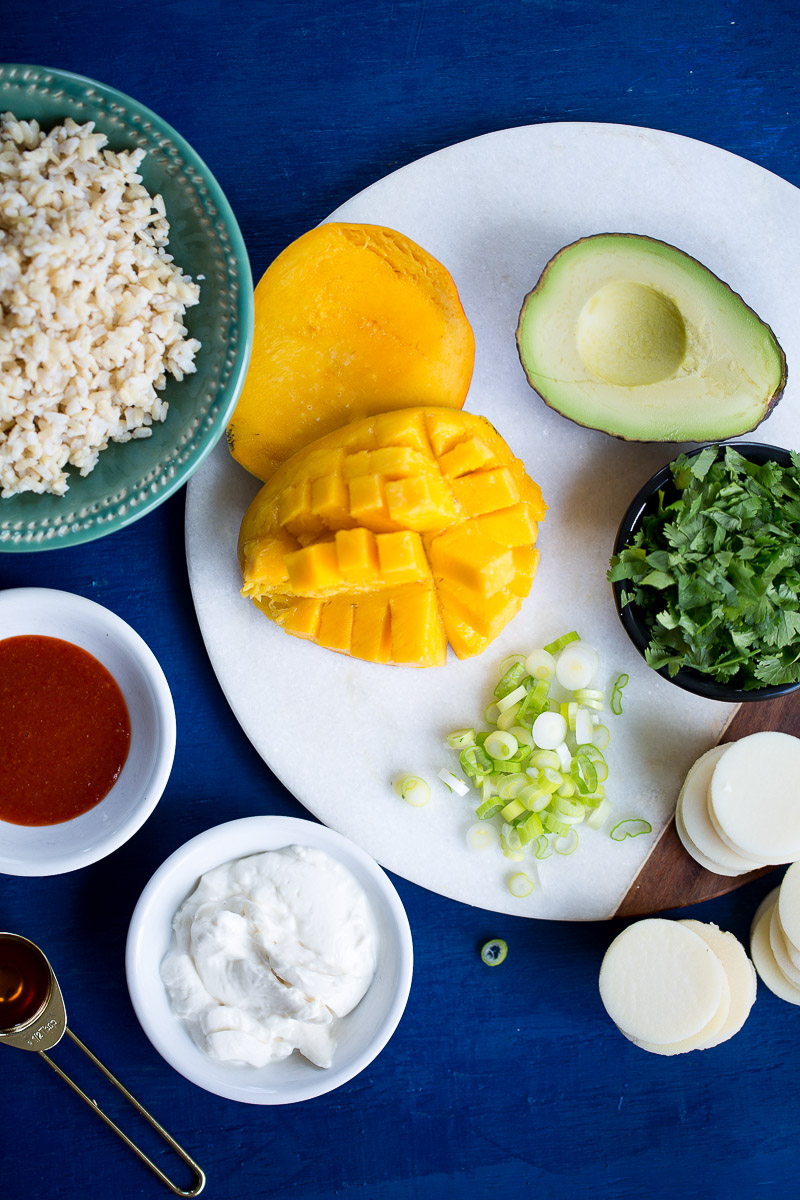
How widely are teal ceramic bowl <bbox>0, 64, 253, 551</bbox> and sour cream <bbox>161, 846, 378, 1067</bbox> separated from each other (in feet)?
2.50

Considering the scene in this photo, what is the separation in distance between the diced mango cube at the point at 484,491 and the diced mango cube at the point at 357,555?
189 mm

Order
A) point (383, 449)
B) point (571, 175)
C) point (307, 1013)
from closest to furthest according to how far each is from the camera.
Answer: point (383, 449)
point (307, 1013)
point (571, 175)

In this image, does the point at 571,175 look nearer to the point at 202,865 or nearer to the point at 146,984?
the point at 202,865

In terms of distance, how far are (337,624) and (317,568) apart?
16 centimetres

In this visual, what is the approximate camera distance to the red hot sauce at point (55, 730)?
1.77 meters

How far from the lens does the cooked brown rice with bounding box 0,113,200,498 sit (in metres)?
1.41

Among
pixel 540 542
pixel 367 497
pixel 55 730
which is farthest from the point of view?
pixel 540 542

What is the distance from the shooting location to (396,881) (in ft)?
6.33

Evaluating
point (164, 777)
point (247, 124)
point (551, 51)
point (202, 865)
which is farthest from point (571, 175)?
point (202, 865)

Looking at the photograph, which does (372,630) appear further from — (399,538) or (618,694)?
(618,694)

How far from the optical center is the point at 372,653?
1688 millimetres

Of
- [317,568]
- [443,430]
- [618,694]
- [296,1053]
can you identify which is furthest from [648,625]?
[296,1053]

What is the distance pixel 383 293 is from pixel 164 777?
1.06 m

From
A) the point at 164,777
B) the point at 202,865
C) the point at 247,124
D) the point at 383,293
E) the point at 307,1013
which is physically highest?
the point at 247,124
